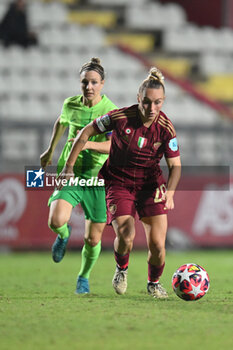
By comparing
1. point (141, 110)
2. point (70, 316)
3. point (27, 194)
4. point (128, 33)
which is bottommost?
point (70, 316)

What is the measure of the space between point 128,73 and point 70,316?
38.0ft

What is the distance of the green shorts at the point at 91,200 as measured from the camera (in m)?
6.71

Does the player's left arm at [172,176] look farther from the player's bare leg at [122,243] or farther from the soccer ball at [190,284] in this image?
the soccer ball at [190,284]

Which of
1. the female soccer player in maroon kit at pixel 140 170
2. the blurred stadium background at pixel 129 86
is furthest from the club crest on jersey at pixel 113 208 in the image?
the blurred stadium background at pixel 129 86

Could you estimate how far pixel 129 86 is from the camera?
1603cm

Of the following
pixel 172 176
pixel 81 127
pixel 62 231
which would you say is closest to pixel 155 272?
pixel 172 176

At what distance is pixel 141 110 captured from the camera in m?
6.10

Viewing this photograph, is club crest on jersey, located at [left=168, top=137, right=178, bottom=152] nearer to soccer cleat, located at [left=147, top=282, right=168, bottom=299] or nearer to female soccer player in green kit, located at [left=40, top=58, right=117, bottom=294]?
female soccer player in green kit, located at [left=40, top=58, right=117, bottom=294]

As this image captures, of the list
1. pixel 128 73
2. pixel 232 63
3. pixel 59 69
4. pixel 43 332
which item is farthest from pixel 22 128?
pixel 232 63

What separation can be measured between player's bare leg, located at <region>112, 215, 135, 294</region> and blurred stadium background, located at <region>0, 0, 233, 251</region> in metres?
4.70

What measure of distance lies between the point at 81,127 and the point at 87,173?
17.4 inches

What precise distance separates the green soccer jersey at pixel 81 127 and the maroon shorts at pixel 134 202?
467 millimetres

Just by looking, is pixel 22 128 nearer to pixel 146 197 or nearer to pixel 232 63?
pixel 146 197

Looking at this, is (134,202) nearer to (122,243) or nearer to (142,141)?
(122,243)
